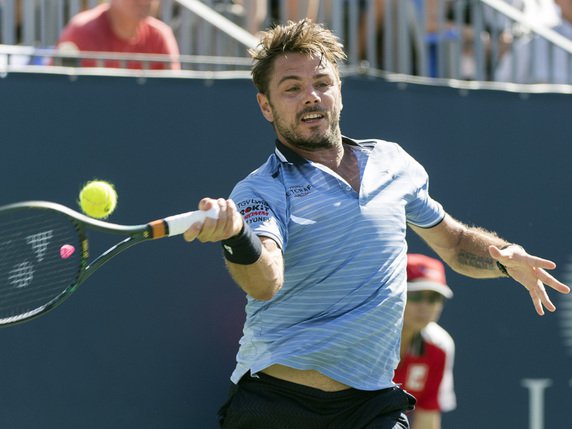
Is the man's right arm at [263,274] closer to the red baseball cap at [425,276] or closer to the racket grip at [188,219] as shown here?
the racket grip at [188,219]

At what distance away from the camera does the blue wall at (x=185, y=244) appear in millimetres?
4375

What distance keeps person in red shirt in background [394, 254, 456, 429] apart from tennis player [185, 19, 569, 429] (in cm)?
69

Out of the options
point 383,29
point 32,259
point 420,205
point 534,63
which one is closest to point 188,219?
point 32,259

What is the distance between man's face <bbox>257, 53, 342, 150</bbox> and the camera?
3.84m

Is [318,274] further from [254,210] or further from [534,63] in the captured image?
[534,63]

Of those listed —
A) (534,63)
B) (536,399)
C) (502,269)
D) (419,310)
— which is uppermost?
(534,63)

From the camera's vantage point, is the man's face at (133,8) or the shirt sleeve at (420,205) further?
the man's face at (133,8)

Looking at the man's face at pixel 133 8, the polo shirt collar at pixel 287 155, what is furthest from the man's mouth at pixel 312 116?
the man's face at pixel 133 8

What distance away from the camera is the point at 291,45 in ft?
12.7

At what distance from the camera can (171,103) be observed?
4555mm

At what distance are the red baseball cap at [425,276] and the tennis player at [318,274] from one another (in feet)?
2.21

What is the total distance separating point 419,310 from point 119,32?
6.47 ft

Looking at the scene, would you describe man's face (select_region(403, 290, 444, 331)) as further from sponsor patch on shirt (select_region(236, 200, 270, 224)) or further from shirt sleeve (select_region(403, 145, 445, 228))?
sponsor patch on shirt (select_region(236, 200, 270, 224))

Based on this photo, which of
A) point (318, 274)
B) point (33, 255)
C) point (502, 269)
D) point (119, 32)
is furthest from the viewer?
point (119, 32)
